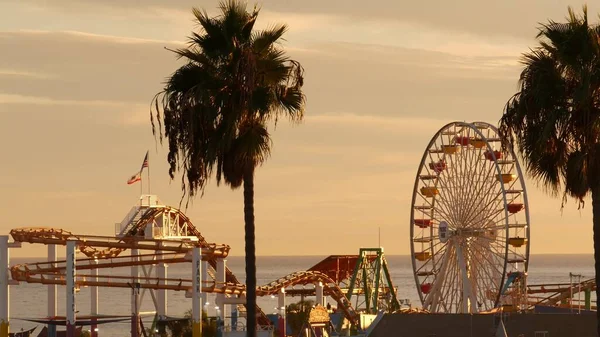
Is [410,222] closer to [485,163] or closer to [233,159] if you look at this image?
[485,163]

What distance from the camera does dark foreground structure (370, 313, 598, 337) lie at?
41.5 metres

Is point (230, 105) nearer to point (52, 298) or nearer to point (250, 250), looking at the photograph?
point (250, 250)

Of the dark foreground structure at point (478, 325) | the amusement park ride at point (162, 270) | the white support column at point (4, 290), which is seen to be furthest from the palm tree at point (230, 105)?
the white support column at point (4, 290)

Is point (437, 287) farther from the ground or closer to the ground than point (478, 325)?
farther from the ground

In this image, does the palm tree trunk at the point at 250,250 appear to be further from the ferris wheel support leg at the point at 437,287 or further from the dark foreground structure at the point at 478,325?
the ferris wheel support leg at the point at 437,287

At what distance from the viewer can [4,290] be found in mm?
66938

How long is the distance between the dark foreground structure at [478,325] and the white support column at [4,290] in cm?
2819

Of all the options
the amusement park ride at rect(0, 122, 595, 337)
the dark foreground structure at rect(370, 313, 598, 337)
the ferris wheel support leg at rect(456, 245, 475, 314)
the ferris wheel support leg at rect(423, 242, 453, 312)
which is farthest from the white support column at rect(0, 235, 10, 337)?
the dark foreground structure at rect(370, 313, 598, 337)

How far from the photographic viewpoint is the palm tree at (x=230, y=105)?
31391mm

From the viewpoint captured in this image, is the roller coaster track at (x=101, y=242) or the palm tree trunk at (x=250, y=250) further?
the roller coaster track at (x=101, y=242)

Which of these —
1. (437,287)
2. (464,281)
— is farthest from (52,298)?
(464,281)

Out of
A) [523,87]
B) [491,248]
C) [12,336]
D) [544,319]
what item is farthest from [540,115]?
[12,336]

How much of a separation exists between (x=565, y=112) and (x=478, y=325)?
1310 cm

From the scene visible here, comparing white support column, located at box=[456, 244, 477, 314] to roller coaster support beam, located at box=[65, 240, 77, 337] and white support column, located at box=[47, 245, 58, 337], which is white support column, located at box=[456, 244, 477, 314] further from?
white support column, located at box=[47, 245, 58, 337]
